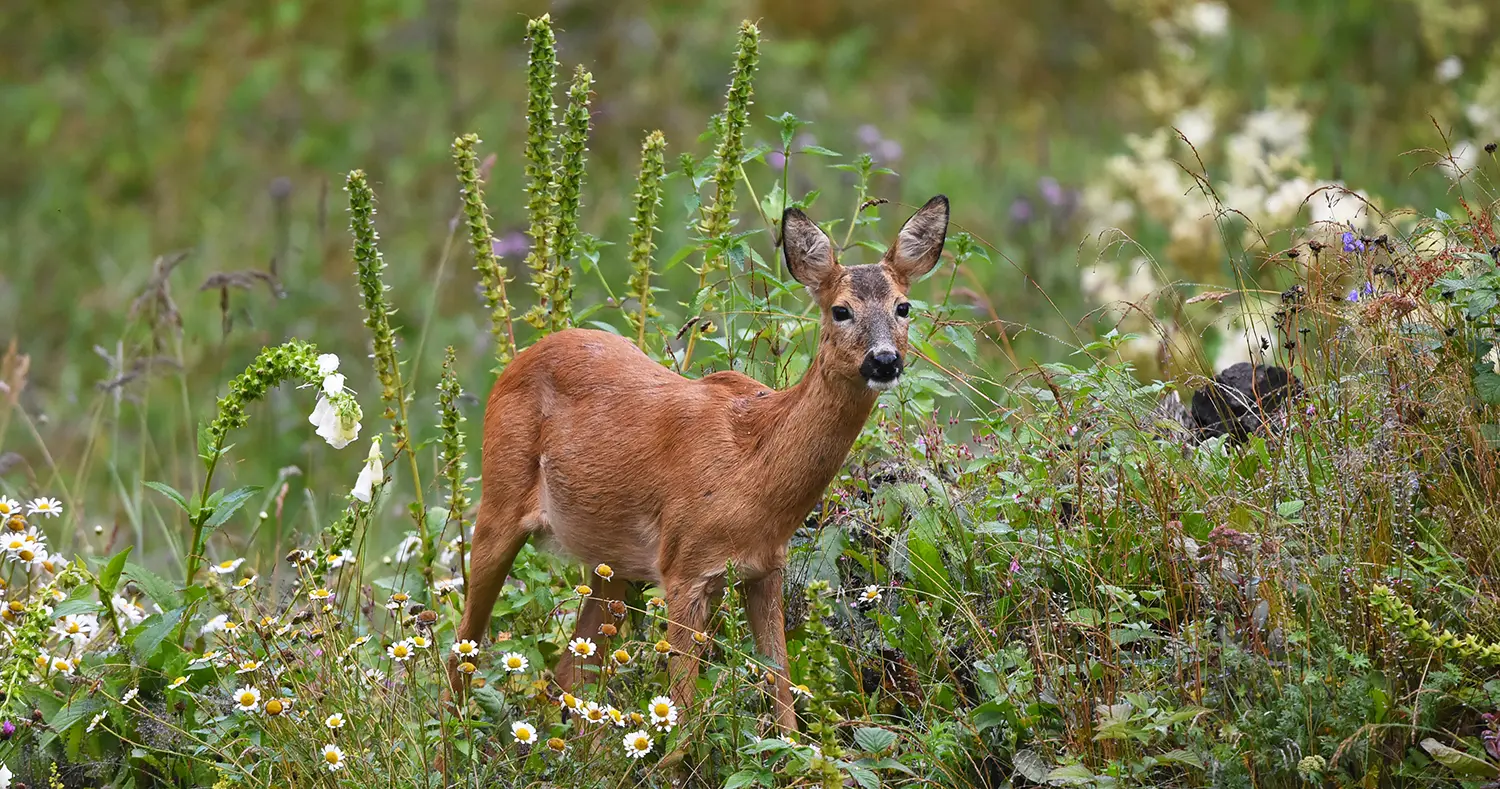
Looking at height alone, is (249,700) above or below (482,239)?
below

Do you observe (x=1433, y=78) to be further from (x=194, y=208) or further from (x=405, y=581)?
(x=405, y=581)

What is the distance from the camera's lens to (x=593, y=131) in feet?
35.0

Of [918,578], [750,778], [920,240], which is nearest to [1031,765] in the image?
[750,778]

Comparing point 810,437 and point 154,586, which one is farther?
point 154,586

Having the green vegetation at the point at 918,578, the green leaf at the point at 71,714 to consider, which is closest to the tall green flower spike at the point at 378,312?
the green vegetation at the point at 918,578

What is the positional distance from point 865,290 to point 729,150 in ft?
3.06

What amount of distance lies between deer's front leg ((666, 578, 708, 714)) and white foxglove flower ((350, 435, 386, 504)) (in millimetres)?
778

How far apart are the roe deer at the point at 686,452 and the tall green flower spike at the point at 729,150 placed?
0.44m

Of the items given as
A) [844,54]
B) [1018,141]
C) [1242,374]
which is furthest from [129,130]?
[1242,374]

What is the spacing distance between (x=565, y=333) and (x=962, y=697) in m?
1.30

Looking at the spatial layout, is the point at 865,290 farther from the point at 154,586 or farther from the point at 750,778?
the point at 154,586

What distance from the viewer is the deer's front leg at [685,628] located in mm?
3646

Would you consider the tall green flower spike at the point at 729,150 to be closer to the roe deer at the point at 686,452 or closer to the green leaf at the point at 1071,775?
the roe deer at the point at 686,452

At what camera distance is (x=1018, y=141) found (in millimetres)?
10984
